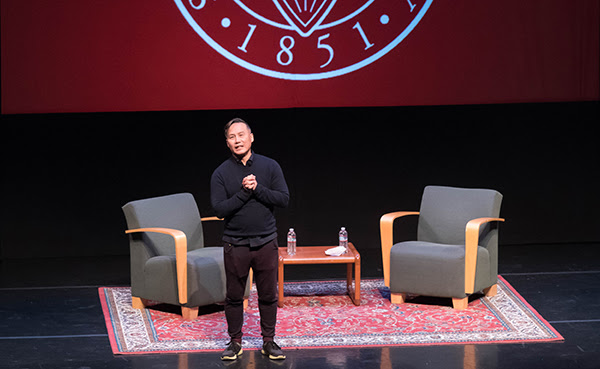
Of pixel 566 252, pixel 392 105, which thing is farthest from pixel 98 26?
pixel 566 252

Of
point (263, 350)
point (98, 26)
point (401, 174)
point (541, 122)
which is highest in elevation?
point (98, 26)

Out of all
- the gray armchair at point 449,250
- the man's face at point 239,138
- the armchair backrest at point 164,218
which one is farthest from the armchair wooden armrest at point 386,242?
the man's face at point 239,138

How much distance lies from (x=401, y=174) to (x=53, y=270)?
3332 mm

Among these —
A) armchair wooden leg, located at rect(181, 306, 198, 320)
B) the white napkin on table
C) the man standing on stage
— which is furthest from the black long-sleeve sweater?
the white napkin on table

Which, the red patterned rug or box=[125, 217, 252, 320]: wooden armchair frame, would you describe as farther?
box=[125, 217, 252, 320]: wooden armchair frame

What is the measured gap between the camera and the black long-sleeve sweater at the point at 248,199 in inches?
189

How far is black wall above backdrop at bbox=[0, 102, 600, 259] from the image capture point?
7.96 m

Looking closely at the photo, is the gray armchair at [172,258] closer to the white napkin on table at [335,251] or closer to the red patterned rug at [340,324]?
the red patterned rug at [340,324]

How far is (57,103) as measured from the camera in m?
7.70

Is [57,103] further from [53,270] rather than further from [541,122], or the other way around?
[541,122]

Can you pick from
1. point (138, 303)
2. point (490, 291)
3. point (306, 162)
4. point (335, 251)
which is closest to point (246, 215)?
point (335, 251)

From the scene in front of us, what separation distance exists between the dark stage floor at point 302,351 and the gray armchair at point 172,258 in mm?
449

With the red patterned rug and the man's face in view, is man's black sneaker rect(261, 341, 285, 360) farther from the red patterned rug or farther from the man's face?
the man's face

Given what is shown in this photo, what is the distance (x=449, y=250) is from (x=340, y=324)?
1.05m
